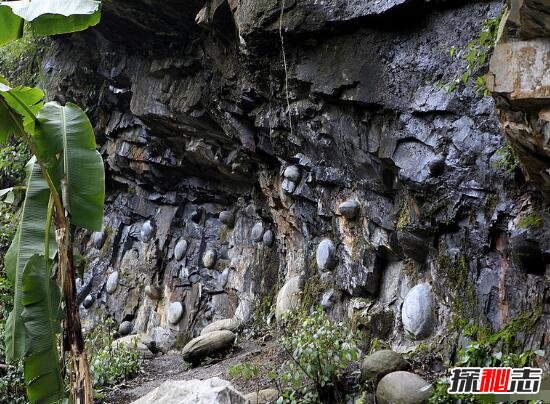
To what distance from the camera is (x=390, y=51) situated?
16.1 feet

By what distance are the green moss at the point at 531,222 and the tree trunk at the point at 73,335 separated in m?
2.93

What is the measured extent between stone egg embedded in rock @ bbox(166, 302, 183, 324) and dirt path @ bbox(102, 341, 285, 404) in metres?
1.49

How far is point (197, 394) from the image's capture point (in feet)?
12.2

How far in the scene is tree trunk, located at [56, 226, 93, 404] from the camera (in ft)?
11.9

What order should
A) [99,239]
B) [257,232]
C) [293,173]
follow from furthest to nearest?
1. [99,239]
2. [257,232]
3. [293,173]

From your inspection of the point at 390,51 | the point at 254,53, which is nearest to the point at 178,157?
the point at 254,53

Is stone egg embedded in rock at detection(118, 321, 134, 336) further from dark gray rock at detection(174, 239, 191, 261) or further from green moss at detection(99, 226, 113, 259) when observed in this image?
green moss at detection(99, 226, 113, 259)

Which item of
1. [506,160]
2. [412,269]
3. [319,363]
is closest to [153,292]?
[412,269]

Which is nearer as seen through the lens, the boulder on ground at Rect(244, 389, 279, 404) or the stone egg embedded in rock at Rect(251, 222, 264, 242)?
the boulder on ground at Rect(244, 389, 279, 404)

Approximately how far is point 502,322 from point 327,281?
2.63 m

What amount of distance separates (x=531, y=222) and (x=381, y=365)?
4.87ft

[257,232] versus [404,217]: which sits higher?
[404,217]

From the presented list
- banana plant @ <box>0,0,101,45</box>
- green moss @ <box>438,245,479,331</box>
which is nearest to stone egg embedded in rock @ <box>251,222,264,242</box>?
green moss @ <box>438,245,479,331</box>

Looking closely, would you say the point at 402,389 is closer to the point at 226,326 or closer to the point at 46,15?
the point at 46,15
